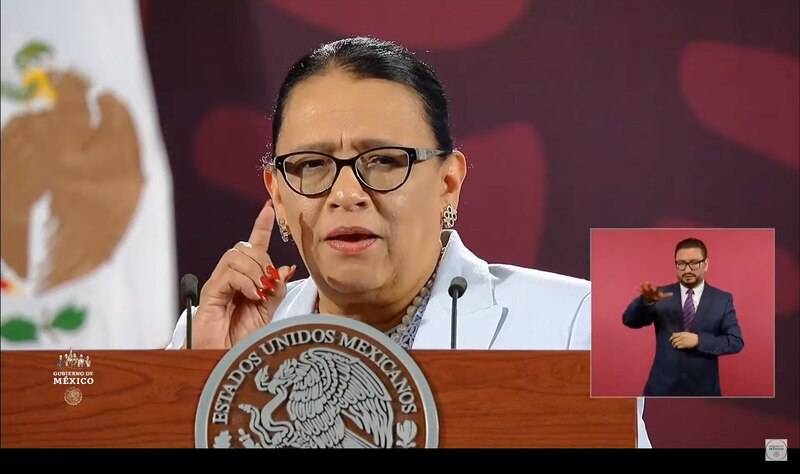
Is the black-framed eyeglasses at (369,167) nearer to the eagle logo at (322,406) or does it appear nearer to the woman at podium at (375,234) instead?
the woman at podium at (375,234)

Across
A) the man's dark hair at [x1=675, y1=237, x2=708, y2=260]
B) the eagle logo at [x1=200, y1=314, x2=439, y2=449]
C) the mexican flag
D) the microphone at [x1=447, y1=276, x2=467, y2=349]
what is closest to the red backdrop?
the man's dark hair at [x1=675, y1=237, x2=708, y2=260]

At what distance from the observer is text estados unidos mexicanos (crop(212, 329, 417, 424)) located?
9.81 ft

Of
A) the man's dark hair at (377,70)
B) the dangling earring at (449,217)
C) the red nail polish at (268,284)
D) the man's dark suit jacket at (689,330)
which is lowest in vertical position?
the man's dark suit jacket at (689,330)

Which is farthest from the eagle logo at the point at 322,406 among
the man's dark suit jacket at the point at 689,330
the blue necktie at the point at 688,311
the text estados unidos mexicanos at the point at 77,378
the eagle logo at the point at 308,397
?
the blue necktie at the point at 688,311

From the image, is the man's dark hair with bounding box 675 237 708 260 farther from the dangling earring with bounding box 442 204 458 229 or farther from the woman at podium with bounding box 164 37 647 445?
the dangling earring with bounding box 442 204 458 229

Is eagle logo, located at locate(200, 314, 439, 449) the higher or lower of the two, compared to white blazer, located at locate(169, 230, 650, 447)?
lower

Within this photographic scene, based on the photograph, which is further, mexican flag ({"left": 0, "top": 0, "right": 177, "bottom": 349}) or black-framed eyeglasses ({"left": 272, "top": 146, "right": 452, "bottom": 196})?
mexican flag ({"left": 0, "top": 0, "right": 177, "bottom": 349})

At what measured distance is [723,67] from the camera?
3.05m

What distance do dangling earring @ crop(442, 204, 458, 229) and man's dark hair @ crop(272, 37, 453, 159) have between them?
0.62ft

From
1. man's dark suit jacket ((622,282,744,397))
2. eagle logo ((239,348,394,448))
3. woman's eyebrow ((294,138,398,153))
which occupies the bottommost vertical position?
eagle logo ((239,348,394,448))

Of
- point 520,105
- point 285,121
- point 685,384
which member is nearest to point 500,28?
point 520,105

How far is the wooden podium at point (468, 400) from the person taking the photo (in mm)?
3010

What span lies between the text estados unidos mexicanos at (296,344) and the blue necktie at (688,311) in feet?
2.90

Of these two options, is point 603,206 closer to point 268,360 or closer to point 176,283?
point 268,360
